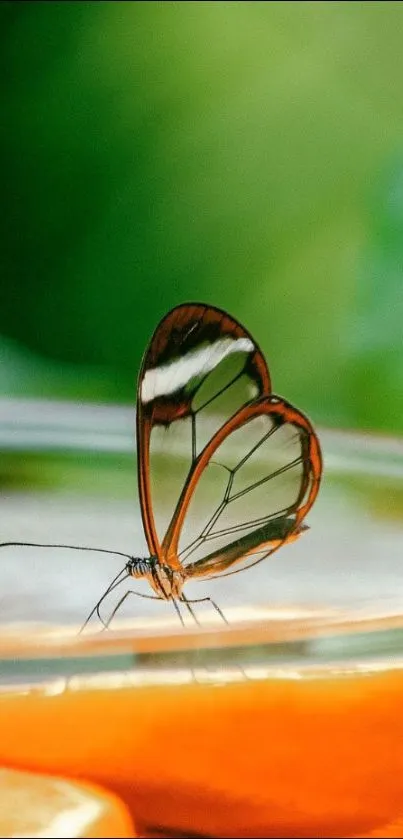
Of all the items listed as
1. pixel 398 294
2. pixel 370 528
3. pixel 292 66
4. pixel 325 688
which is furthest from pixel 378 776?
pixel 292 66

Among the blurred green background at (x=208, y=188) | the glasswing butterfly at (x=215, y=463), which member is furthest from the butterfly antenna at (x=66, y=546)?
the blurred green background at (x=208, y=188)

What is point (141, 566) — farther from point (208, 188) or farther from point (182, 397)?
point (208, 188)

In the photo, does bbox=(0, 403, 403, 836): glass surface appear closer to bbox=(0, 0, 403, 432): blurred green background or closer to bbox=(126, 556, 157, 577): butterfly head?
bbox=(126, 556, 157, 577): butterfly head

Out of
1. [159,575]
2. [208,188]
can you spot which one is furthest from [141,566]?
[208,188]

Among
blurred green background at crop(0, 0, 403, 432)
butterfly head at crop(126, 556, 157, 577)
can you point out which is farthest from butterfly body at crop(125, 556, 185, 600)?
blurred green background at crop(0, 0, 403, 432)

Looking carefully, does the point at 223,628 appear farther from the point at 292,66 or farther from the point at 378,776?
the point at 292,66

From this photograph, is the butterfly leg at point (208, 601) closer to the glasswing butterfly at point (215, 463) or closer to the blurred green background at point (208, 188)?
the glasswing butterfly at point (215, 463)
